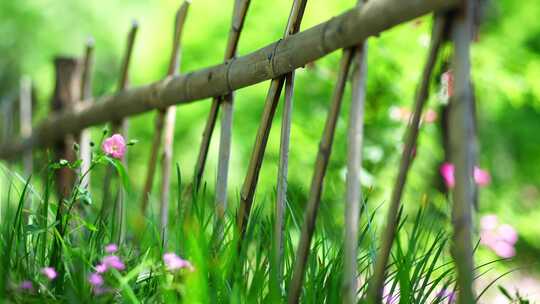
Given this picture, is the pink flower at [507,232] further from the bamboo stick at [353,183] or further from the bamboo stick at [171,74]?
the bamboo stick at [353,183]

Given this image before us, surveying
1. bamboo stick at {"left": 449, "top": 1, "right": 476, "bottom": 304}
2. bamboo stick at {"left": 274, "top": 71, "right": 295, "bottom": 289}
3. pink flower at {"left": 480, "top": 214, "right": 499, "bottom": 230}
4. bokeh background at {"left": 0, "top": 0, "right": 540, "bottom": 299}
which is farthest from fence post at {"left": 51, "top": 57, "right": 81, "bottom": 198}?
bamboo stick at {"left": 449, "top": 1, "right": 476, "bottom": 304}

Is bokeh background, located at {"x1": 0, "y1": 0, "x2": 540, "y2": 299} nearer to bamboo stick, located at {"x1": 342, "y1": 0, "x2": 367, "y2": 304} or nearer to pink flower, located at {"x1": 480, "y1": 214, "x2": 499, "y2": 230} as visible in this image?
pink flower, located at {"x1": 480, "y1": 214, "x2": 499, "y2": 230}

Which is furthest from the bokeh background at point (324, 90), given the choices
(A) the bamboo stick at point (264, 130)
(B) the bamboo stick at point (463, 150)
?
(B) the bamboo stick at point (463, 150)

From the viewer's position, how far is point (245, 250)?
4.69 ft

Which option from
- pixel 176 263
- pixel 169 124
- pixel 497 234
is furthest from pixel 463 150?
pixel 497 234

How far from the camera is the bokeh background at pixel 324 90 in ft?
12.6

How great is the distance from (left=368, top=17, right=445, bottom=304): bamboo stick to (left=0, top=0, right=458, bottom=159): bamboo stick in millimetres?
46

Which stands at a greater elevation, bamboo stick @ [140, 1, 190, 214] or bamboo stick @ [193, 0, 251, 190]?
bamboo stick @ [140, 1, 190, 214]

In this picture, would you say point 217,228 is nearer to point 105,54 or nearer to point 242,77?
point 242,77

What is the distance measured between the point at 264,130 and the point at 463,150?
24.4 inches

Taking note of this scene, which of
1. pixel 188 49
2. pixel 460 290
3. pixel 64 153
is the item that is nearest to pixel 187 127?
pixel 188 49

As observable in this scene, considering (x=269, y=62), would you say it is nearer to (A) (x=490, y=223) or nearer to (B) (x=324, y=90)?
(A) (x=490, y=223)

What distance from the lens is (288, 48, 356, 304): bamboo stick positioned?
128 cm

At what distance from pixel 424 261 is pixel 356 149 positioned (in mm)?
354
